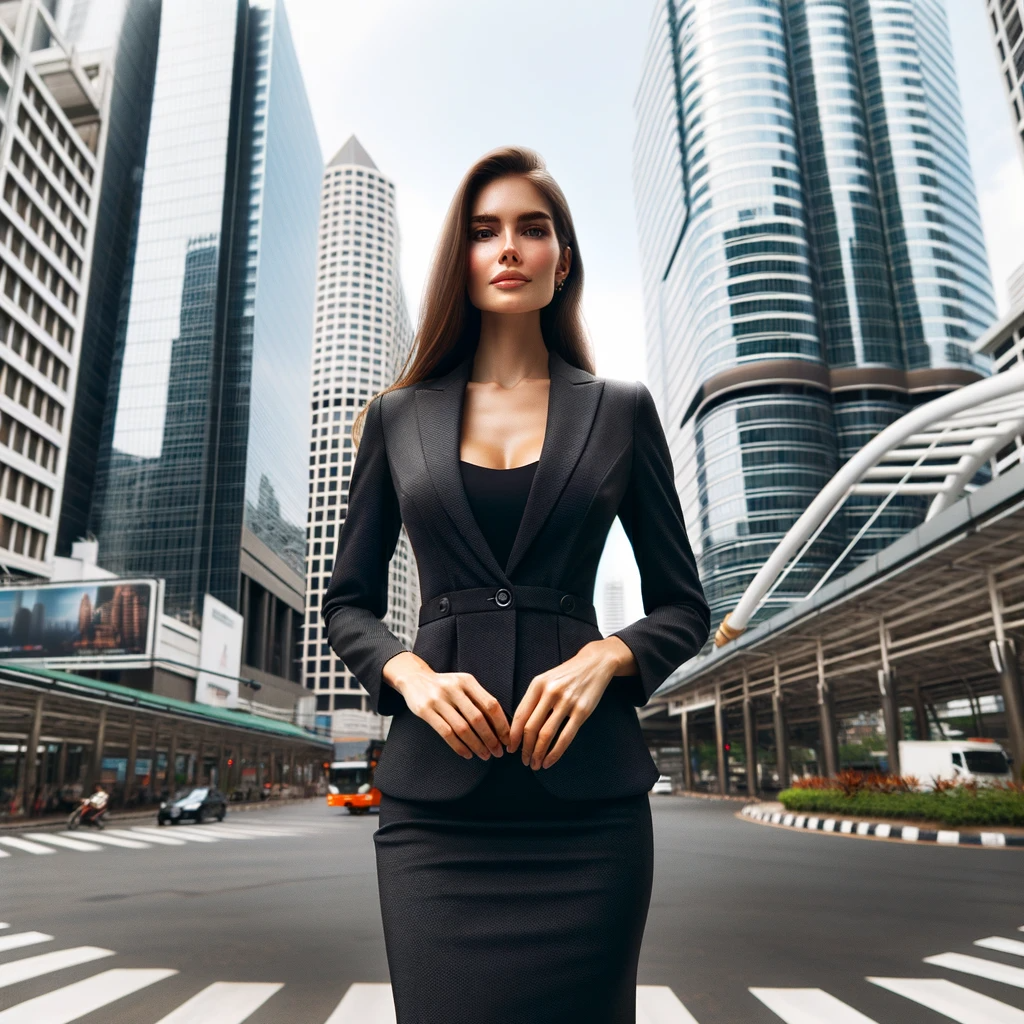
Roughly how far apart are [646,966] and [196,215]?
87.3m

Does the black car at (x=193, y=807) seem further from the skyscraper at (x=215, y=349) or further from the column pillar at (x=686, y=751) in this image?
the skyscraper at (x=215, y=349)

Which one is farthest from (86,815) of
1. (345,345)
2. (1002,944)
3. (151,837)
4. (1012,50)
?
(345,345)

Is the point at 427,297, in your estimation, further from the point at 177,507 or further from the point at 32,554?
the point at 177,507

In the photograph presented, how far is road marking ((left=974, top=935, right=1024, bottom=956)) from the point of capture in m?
6.04

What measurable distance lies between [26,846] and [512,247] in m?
19.0

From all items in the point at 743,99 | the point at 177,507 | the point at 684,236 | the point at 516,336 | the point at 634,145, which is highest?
the point at 634,145

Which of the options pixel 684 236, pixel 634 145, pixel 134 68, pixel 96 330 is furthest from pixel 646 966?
pixel 634 145

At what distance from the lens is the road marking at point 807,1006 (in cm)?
432

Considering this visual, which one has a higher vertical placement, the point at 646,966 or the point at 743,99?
the point at 743,99

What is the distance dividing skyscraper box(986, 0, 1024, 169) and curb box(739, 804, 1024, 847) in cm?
4280

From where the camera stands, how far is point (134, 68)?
281ft

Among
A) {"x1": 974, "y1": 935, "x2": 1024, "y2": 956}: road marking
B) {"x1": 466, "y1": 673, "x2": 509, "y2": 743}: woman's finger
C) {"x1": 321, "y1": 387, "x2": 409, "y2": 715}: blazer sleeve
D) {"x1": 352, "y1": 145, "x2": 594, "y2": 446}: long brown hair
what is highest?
{"x1": 352, "y1": 145, "x2": 594, "y2": 446}: long brown hair

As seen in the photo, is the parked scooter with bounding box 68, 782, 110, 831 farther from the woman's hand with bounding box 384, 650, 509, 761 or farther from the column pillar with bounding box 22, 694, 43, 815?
the woman's hand with bounding box 384, 650, 509, 761

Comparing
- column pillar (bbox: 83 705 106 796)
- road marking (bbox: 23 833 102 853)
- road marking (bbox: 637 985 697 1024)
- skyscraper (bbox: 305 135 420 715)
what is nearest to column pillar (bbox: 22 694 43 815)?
column pillar (bbox: 83 705 106 796)
